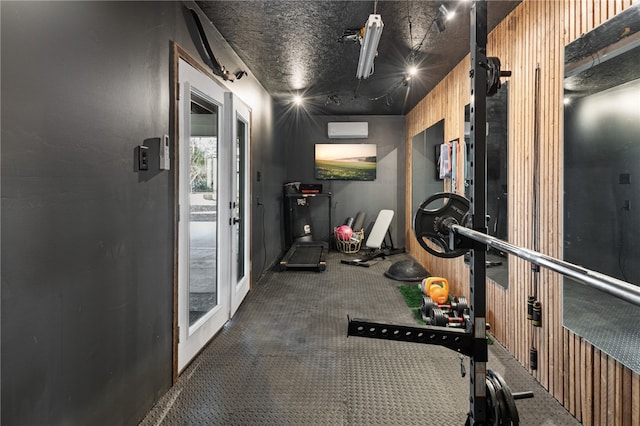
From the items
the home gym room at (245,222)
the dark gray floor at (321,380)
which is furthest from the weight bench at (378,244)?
the dark gray floor at (321,380)

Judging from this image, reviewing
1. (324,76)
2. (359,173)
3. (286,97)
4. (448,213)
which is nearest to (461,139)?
(324,76)

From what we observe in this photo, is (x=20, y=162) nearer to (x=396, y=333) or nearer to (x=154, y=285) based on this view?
(x=154, y=285)

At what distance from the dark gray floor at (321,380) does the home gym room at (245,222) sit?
0.02 meters

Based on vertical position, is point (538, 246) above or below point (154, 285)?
above

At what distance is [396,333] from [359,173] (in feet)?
19.3

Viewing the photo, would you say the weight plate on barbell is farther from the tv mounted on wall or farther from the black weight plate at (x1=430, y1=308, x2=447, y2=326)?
the tv mounted on wall

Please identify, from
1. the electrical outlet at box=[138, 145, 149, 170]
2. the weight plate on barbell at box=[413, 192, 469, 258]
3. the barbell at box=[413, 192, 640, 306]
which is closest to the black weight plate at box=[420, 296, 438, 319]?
the barbell at box=[413, 192, 640, 306]

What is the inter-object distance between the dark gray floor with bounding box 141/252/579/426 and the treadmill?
2.07m

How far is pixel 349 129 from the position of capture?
7047 millimetres

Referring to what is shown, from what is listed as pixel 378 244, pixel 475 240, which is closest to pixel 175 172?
pixel 475 240

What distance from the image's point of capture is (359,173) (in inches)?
283

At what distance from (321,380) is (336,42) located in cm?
293

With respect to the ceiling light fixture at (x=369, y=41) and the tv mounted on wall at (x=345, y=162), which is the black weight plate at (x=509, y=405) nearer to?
the ceiling light fixture at (x=369, y=41)

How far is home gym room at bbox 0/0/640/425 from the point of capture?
130 centimetres
